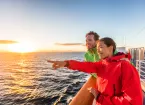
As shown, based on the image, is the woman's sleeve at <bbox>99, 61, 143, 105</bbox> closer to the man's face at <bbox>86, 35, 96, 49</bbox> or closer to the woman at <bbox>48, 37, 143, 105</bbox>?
the woman at <bbox>48, 37, 143, 105</bbox>

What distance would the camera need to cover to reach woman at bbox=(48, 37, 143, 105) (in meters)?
2.28

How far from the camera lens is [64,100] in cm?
1733

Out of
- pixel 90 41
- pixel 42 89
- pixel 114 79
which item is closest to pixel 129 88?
pixel 114 79

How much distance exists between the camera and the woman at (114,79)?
7.47 ft

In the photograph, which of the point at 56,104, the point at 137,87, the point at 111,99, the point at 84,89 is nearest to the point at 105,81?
the point at 111,99

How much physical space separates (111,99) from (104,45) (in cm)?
70

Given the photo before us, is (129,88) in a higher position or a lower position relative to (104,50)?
lower

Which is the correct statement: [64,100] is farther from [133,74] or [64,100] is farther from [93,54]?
[133,74]

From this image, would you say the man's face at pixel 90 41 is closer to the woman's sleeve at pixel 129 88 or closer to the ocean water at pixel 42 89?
the woman's sleeve at pixel 129 88

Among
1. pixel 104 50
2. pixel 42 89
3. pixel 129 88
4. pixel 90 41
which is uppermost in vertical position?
pixel 90 41

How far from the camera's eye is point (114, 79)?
7.88 feet

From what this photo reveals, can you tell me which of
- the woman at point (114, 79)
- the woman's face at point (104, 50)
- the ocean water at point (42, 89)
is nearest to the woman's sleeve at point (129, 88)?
the woman at point (114, 79)

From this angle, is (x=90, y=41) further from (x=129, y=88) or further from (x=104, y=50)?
Result: (x=129, y=88)

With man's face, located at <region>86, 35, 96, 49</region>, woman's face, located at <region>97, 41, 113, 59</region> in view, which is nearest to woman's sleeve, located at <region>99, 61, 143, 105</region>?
woman's face, located at <region>97, 41, 113, 59</region>
